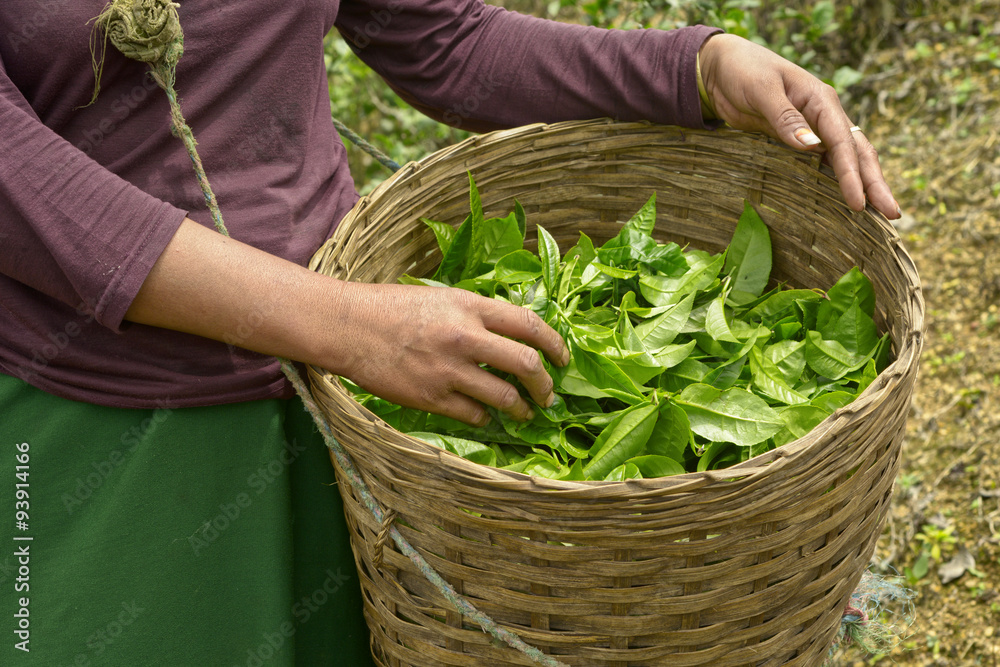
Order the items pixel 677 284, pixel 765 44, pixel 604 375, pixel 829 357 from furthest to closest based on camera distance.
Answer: pixel 765 44 → pixel 677 284 → pixel 829 357 → pixel 604 375

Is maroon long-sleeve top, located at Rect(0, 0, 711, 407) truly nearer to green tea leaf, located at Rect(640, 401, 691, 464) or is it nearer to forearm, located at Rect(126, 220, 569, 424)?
forearm, located at Rect(126, 220, 569, 424)

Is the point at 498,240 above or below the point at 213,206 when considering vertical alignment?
below

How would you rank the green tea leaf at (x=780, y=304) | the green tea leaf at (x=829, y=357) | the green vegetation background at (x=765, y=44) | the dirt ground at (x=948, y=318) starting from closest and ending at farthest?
the green tea leaf at (x=829, y=357) < the green tea leaf at (x=780, y=304) < the dirt ground at (x=948, y=318) < the green vegetation background at (x=765, y=44)

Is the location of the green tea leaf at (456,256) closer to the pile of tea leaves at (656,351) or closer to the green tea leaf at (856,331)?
the pile of tea leaves at (656,351)

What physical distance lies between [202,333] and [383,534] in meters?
0.28

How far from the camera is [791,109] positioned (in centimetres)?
111

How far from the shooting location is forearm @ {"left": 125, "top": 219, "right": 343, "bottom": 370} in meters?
0.86

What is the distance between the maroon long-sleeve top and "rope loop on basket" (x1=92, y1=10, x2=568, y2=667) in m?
0.05

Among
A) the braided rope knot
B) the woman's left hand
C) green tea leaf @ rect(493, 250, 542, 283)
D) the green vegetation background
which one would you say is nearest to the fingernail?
the woman's left hand

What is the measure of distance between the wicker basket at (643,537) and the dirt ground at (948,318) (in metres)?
0.61

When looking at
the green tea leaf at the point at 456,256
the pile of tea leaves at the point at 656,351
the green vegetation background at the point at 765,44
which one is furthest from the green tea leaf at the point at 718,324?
the green vegetation background at the point at 765,44

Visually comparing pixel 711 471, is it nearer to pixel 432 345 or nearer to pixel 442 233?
pixel 432 345

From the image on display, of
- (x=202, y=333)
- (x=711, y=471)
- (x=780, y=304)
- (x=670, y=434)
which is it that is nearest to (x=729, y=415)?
(x=670, y=434)

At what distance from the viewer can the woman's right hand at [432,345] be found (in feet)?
2.86
